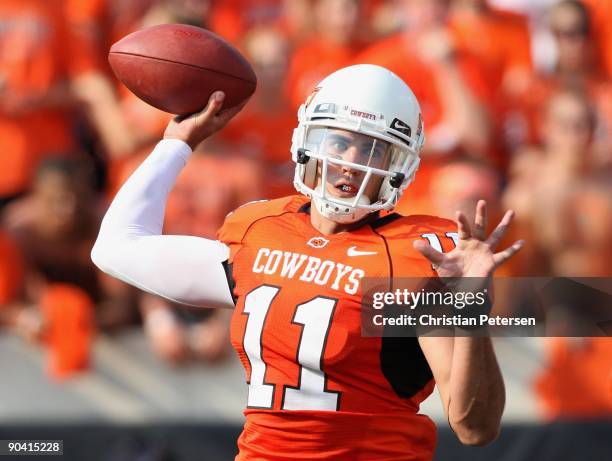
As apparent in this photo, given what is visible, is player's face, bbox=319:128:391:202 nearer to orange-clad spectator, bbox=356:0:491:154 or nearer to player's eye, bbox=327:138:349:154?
player's eye, bbox=327:138:349:154

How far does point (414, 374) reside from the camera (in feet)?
8.38

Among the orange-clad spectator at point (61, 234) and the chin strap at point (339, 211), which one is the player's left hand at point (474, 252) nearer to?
the chin strap at point (339, 211)

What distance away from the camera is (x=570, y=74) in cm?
565

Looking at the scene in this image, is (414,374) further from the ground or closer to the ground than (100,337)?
closer to the ground

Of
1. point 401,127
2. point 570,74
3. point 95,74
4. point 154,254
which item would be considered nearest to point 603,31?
point 570,74

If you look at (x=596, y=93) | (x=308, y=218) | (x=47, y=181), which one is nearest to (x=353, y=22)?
(x=596, y=93)

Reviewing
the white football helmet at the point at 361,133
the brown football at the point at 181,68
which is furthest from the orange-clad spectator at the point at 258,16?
the white football helmet at the point at 361,133

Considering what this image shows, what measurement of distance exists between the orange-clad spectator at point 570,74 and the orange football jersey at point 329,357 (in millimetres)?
3083

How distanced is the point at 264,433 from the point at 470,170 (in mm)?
2929

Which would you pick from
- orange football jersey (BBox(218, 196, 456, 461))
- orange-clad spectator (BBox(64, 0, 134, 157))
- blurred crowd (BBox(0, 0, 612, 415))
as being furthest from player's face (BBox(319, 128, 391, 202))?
orange-clad spectator (BBox(64, 0, 134, 157))

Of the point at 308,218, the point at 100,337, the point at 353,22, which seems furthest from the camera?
the point at 353,22

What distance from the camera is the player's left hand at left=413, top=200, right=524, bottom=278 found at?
2.25m

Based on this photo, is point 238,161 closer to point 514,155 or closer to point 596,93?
point 514,155

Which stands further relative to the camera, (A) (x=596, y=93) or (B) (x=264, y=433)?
(A) (x=596, y=93)
